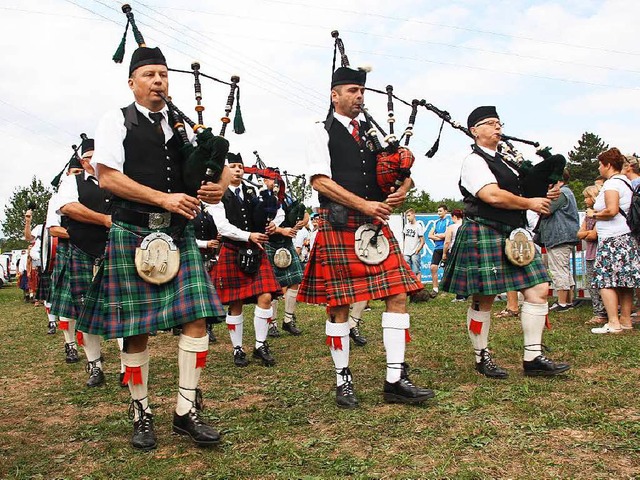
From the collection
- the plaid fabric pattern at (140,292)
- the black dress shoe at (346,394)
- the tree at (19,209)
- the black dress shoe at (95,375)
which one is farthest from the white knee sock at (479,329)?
the tree at (19,209)

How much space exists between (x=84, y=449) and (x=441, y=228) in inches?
→ 358

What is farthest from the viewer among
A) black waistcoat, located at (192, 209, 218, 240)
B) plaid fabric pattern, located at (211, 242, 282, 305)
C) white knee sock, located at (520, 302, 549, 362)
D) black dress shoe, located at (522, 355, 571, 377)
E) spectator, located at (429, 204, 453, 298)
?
spectator, located at (429, 204, 453, 298)

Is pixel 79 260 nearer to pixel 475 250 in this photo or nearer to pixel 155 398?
pixel 155 398

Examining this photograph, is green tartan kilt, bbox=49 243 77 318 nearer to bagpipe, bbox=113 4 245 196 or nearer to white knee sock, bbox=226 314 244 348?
white knee sock, bbox=226 314 244 348

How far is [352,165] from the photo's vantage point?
11.4 feet

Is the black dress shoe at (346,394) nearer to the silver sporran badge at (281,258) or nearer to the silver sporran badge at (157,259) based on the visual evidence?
the silver sporran badge at (157,259)

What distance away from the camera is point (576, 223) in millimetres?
6988

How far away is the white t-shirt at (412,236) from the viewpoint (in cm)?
1117

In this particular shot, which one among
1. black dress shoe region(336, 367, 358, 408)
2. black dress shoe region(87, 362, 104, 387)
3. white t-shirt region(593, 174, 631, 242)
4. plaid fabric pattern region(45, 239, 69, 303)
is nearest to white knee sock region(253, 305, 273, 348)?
black dress shoe region(87, 362, 104, 387)

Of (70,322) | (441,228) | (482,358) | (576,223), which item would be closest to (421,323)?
(576,223)

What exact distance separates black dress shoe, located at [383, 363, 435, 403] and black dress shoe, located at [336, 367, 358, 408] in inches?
7.1

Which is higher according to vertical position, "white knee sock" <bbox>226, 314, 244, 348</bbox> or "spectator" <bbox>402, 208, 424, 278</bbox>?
"spectator" <bbox>402, 208, 424, 278</bbox>

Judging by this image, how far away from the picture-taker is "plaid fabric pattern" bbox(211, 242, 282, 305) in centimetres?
493

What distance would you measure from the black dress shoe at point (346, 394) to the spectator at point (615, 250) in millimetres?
3094
